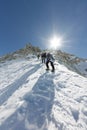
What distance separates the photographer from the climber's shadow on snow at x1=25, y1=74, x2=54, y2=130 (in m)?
9.25

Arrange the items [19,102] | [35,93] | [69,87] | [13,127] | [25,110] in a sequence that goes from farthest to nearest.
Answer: [69,87]
[35,93]
[19,102]
[25,110]
[13,127]

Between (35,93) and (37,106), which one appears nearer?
(37,106)

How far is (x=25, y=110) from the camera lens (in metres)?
10.2

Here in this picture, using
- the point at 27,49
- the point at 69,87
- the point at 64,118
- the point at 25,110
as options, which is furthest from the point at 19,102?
the point at 27,49

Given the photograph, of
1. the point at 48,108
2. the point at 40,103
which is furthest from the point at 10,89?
the point at 48,108

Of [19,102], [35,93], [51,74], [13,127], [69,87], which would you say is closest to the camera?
[13,127]

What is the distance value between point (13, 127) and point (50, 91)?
4.40m

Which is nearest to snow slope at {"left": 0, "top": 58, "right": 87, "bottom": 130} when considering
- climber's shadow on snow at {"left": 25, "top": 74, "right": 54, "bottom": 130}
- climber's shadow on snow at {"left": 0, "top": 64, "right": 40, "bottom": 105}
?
climber's shadow on snow at {"left": 25, "top": 74, "right": 54, "bottom": 130}

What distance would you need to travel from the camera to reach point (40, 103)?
1096cm

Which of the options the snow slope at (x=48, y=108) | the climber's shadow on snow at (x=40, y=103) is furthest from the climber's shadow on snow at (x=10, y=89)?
the climber's shadow on snow at (x=40, y=103)

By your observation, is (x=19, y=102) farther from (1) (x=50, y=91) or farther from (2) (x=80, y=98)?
(2) (x=80, y=98)

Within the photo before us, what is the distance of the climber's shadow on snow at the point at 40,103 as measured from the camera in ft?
30.3

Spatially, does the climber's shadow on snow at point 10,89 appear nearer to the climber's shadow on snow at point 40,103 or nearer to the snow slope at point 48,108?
the snow slope at point 48,108

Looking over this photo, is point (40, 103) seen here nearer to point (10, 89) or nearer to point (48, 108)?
point (48, 108)
